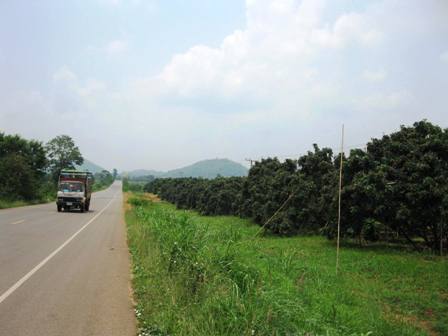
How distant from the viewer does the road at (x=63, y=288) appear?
261 inches

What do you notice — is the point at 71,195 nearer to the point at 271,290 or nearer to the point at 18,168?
the point at 18,168

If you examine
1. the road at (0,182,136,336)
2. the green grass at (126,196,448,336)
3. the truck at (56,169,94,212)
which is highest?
the truck at (56,169,94,212)

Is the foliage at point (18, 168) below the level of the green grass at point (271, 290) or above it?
above

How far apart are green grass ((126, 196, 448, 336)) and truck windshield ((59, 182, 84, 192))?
21277 millimetres

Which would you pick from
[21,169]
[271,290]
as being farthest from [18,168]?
[271,290]

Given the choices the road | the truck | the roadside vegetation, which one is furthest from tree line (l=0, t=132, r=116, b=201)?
the road

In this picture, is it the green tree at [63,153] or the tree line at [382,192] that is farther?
the green tree at [63,153]

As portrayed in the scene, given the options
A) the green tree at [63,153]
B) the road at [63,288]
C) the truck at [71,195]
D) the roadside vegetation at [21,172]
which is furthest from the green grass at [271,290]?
the green tree at [63,153]

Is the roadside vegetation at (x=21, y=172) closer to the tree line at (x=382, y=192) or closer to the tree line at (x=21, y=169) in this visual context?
the tree line at (x=21, y=169)

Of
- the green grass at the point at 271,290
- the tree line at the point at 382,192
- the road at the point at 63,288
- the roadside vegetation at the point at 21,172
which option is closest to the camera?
the green grass at the point at 271,290

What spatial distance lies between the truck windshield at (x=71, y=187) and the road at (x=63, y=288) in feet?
56.5

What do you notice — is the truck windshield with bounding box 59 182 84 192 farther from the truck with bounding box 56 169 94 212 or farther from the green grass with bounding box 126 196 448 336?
the green grass with bounding box 126 196 448 336

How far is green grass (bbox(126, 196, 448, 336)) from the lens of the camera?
5.91m

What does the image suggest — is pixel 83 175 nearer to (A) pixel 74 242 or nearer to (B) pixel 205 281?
(A) pixel 74 242
